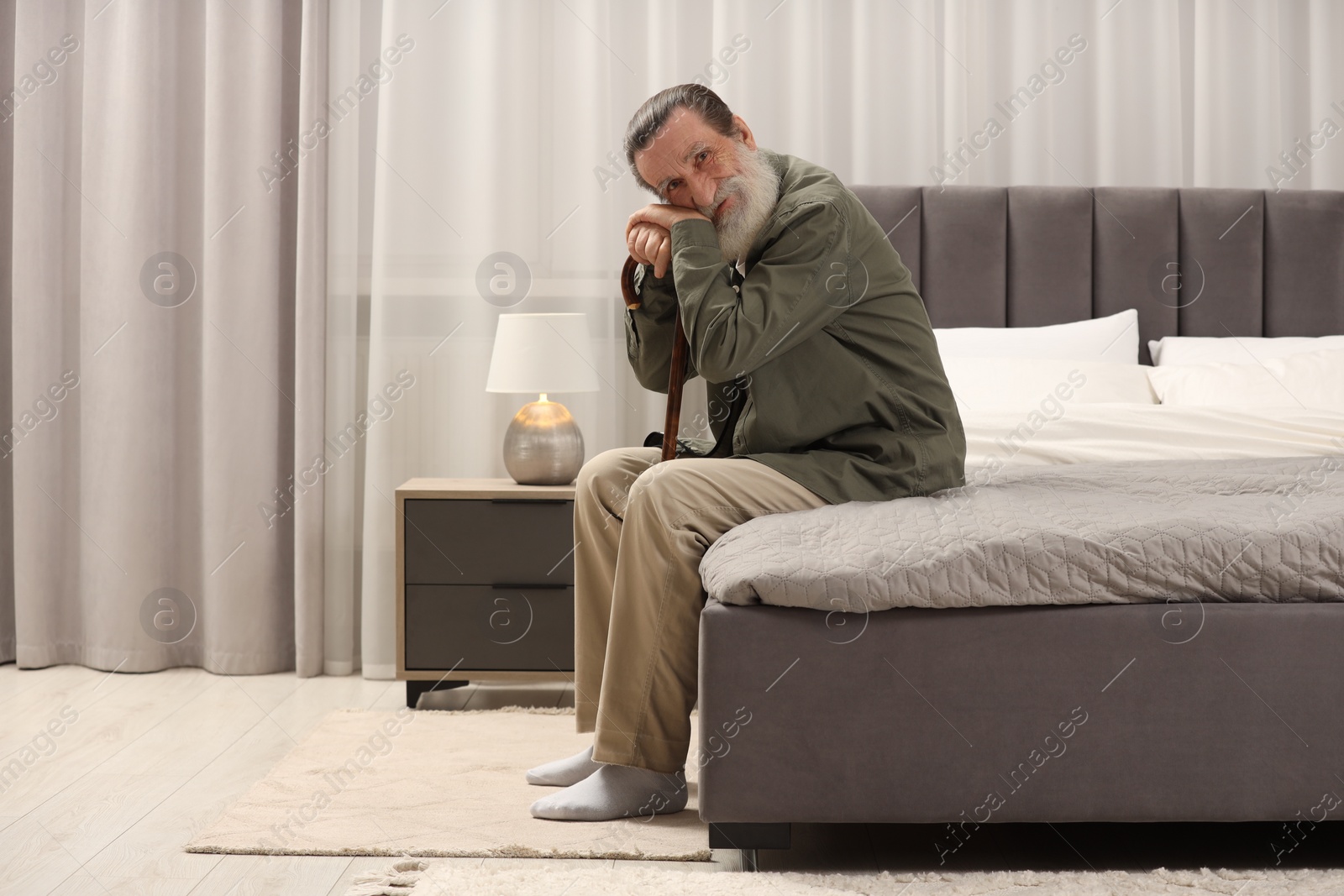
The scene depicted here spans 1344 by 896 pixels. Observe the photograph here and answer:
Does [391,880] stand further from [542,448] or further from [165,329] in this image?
[165,329]

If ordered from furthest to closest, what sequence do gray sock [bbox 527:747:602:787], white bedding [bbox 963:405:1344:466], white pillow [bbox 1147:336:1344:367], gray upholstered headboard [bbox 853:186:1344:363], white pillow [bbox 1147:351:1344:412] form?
gray upholstered headboard [bbox 853:186:1344:363], white pillow [bbox 1147:336:1344:367], white pillow [bbox 1147:351:1344:412], white bedding [bbox 963:405:1344:466], gray sock [bbox 527:747:602:787]

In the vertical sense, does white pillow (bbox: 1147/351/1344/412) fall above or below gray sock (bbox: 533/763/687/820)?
above

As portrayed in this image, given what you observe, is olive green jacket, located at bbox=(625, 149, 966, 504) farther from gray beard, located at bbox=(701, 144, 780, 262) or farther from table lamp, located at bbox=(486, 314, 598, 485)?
table lamp, located at bbox=(486, 314, 598, 485)

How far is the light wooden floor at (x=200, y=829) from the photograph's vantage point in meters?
1.56

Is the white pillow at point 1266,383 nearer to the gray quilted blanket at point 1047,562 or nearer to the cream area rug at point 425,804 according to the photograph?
the gray quilted blanket at point 1047,562

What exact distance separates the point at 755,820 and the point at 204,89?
243 centimetres

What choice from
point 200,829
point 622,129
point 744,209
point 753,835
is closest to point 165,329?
point 622,129

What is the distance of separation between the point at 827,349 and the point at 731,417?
0.26 m

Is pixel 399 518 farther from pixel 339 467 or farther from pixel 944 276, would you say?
pixel 944 276

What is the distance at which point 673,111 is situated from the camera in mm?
1805

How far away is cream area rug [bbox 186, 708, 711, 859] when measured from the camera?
5.39 feet

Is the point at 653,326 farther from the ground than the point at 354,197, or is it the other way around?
the point at 354,197

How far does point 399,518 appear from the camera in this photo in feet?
8.54

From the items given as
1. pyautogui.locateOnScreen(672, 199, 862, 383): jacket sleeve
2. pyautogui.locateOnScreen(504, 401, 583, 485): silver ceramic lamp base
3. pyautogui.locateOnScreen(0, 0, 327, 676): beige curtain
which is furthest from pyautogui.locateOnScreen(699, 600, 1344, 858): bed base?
pyautogui.locateOnScreen(0, 0, 327, 676): beige curtain
